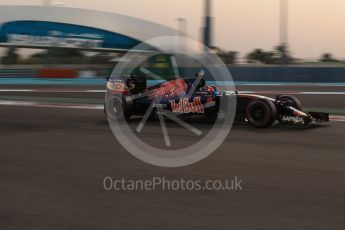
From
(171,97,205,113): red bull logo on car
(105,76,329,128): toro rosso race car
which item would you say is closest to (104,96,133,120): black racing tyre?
(105,76,329,128): toro rosso race car

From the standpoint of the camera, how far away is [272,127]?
8.24 meters

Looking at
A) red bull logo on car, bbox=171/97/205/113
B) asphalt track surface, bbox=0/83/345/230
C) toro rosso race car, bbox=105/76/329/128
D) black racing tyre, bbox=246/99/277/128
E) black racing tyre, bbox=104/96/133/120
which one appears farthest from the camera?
black racing tyre, bbox=104/96/133/120

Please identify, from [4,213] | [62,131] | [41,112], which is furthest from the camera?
[41,112]

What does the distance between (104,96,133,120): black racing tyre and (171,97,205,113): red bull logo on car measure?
849mm

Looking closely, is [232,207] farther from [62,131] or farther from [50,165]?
[62,131]

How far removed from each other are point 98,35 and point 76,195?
31081 mm

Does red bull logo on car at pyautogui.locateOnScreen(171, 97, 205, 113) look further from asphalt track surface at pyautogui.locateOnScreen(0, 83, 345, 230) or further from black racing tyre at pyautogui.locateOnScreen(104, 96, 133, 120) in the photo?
black racing tyre at pyautogui.locateOnScreen(104, 96, 133, 120)

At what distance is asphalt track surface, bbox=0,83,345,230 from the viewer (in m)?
3.72

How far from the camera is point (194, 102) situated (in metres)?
8.41

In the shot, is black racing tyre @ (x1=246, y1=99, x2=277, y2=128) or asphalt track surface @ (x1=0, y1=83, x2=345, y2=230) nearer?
asphalt track surface @ (x1=0, y1=83, x2=345, y2=230)

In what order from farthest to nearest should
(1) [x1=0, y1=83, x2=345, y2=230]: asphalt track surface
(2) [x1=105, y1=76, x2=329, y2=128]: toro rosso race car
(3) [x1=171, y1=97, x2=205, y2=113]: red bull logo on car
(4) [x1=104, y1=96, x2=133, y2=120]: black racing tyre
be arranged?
(4) [x1=104, y1=96, x2=133, y2=120]: black racing tyre → (3) [x1=171, y1=97, x2=205, y2=113]: red bull logo on car → (2) [x1=105, y1=76, x2=329, y2=128]: toro rosso race car → (1) [x1=0, y1=83, x2=345, y2=230]: asphalt track surface

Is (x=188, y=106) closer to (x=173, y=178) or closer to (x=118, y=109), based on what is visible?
(x=118, y=109)

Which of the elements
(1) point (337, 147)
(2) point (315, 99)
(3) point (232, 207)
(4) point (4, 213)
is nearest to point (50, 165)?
(4) point (4, 213)

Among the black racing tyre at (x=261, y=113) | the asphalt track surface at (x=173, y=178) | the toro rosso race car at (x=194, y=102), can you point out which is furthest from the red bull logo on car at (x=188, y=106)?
the black racing tyre at (x=261, y=113)
